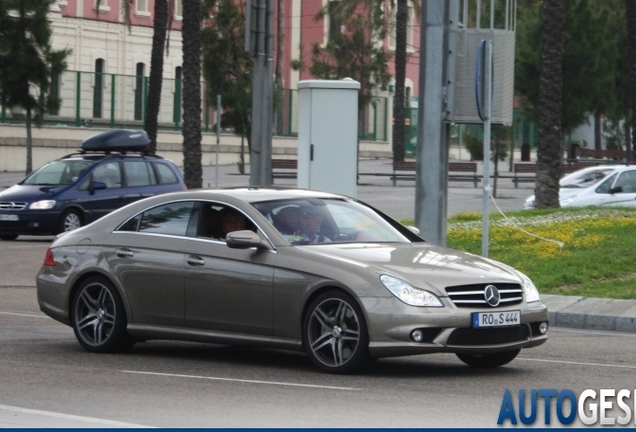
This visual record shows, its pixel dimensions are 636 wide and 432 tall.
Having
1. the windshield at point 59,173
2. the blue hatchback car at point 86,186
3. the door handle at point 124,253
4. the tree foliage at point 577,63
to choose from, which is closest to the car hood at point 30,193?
the blue hatchback car at point 86,186

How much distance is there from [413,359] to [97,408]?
3.55 metres

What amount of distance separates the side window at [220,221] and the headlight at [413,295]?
158cm

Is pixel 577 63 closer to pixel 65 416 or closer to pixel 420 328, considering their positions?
pixel 420 328

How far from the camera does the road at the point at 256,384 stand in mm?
8414

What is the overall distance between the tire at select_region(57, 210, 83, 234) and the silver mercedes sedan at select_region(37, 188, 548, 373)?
44.5ft

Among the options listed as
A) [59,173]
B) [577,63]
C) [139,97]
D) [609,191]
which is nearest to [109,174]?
[59,173]

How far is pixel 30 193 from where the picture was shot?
85.5 ft

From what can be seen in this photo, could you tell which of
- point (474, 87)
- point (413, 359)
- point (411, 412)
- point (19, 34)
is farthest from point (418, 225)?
point (19, 34)

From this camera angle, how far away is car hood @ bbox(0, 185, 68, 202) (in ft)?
84.7

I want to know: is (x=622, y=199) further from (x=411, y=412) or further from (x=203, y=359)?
(x=411, y=412)

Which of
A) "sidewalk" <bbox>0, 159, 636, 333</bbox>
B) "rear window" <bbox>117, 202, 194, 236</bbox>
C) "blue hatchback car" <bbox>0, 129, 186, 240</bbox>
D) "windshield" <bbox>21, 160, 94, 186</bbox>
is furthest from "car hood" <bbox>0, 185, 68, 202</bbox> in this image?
"rear window" <bbox>117, 202, 194, 236</bbox>

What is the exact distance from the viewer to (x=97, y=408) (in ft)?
28.8

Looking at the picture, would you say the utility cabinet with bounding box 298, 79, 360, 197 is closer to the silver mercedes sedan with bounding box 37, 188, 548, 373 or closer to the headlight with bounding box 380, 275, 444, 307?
the silver mercedes sedan with bounding box 37, 188, 548, 373

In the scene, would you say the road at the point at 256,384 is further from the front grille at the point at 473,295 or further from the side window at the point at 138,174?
the side window at the point at 138,174
